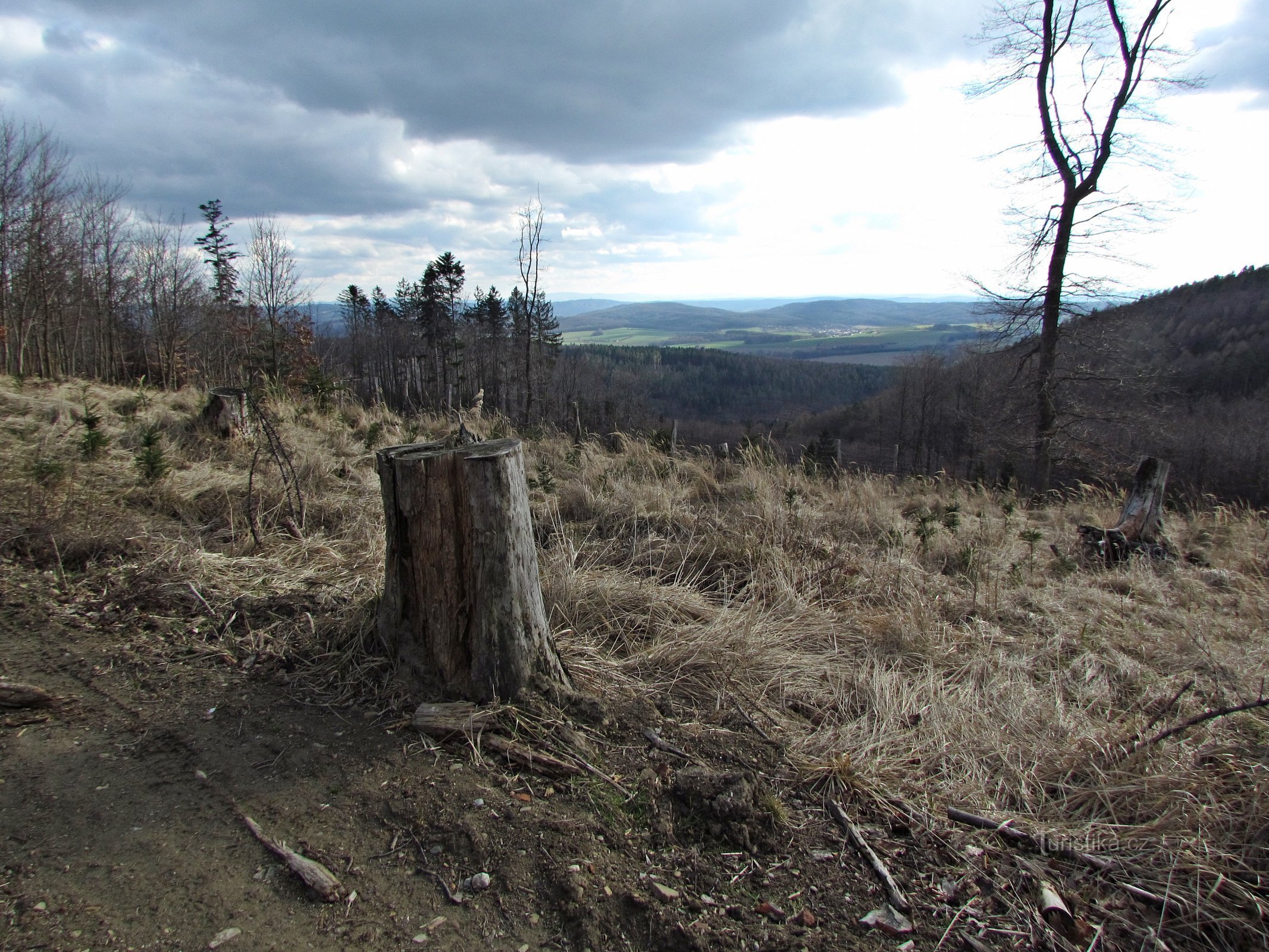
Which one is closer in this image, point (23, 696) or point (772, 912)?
point (772, 912)

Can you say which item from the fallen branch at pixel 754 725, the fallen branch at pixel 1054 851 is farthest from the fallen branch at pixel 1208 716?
the fallen branch at pixel 754 725

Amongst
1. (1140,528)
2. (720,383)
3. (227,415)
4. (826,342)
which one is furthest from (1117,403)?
(826,342)

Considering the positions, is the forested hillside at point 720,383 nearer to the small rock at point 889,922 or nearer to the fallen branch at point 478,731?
the fallen branch at point 478,731

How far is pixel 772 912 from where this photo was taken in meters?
1.53

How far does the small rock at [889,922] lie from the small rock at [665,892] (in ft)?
1.50

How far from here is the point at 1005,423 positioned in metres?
12.0

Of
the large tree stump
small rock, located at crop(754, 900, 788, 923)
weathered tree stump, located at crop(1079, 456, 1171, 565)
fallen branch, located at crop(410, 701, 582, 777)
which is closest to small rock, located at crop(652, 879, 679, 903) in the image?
small rock, located at crop(754, 900, 788, 923)

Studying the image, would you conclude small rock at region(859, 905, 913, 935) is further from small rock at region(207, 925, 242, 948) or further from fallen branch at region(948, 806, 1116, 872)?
small rock at region(207, 925, 242, 948)

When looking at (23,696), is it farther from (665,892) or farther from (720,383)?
(720,383)

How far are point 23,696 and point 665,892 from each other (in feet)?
6.86

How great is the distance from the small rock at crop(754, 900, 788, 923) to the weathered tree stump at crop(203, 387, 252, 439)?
602 centimetres

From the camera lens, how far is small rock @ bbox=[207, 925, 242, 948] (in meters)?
1.30

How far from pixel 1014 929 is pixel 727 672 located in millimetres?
1291

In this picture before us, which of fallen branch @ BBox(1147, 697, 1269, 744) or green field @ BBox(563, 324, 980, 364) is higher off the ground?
green field @ BBox(563, 324, 980, 364)
